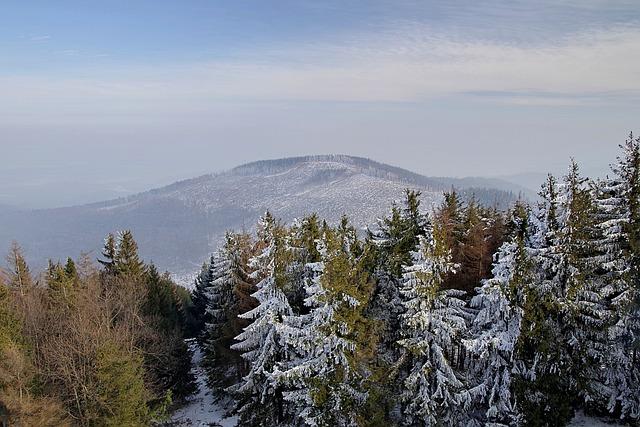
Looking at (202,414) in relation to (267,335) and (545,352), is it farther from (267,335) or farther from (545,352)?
(545,352)

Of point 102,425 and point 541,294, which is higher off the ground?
point 541,294

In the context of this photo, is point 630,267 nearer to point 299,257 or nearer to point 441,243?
point 441,243

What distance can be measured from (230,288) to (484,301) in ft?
59.9

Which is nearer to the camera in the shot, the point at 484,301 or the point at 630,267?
the point at 630,267

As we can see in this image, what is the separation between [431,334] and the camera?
21.8 m

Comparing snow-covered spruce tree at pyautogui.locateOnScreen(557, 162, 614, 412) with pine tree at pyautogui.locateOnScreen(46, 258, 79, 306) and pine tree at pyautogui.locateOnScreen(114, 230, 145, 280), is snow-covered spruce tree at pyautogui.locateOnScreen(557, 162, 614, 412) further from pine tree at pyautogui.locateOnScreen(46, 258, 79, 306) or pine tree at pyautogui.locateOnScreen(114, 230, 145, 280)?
pine tree at pyautogui.locateOnScreen(114, 230, 145, 280)

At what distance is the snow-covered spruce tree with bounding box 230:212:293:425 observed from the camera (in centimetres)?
2523

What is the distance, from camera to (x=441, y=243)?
2173cm

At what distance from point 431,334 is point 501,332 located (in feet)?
10.5

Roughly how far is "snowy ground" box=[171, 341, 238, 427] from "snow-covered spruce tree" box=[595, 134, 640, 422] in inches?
874

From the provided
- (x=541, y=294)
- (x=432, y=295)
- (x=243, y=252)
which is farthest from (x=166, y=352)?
(x=541, y=294)

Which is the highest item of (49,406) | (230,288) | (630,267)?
(630,267)

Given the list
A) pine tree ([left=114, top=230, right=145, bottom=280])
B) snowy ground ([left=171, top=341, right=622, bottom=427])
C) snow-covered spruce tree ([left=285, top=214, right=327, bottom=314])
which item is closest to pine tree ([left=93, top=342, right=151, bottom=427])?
snow-covered spruce tree ([left=285, top=214, right=327, bottom=314])

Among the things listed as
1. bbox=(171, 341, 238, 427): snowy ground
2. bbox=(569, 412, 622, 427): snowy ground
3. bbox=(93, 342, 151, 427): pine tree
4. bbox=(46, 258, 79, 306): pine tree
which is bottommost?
bbox=(171, 341, 238, 427): snowy ground
